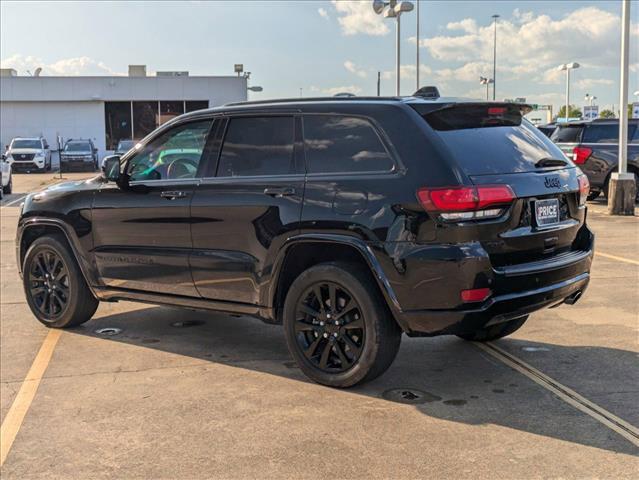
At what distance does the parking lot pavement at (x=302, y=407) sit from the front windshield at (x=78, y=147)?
32.4 meters

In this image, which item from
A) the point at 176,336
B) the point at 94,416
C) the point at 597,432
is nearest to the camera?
the point at 597,432

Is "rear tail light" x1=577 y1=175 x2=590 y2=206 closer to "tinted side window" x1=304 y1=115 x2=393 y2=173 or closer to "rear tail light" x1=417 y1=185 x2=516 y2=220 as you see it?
"rear tail light" x1=417 y1=185 x2=516 y2=220

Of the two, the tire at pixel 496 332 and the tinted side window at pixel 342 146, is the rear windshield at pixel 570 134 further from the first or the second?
the tinted side window at pixel 342 146

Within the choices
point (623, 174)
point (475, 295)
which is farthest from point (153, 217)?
point (623, 174)

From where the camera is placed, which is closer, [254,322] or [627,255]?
[254,322]

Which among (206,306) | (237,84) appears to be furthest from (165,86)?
(206,306)

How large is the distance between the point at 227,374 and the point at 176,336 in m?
1.20

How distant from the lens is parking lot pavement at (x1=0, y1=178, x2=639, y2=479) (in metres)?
3.60

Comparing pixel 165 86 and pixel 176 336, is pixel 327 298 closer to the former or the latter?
pixel 176 336

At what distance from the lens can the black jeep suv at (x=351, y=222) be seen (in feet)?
13.6

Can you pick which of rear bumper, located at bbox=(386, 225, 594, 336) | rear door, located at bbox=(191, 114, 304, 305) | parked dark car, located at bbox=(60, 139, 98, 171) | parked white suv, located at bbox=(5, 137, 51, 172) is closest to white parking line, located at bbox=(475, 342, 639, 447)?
rear bumper, located at bbox=(386, 225, 594, 336)

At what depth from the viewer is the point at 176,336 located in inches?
240

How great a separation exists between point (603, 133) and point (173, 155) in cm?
1306

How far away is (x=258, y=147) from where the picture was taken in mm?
5039
